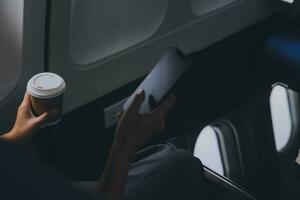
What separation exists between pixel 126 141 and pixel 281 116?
1473mm

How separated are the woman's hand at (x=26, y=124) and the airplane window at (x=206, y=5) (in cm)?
90

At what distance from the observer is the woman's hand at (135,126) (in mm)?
1274

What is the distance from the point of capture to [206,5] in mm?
2170

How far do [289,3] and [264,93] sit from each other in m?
0.41

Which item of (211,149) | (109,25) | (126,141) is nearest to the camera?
(126,141)

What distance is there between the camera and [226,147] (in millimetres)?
2258

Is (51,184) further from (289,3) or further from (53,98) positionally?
(289,3)

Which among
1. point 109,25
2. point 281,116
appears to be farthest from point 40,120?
point 281,116

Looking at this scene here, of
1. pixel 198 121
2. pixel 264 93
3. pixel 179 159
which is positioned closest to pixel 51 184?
pixel 179 159

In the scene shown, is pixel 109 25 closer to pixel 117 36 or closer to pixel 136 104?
pixel 117 36

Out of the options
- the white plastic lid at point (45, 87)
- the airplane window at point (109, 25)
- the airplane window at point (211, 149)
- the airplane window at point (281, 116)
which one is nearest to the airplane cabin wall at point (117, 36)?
the airplane window at point (109, 25)

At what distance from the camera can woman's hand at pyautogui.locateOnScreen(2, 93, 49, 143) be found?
1.36 meters

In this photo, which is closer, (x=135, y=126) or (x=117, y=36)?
(x=135, y=126)

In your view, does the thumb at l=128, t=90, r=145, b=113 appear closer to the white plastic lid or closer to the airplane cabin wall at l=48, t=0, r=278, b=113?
the white plastic lid
